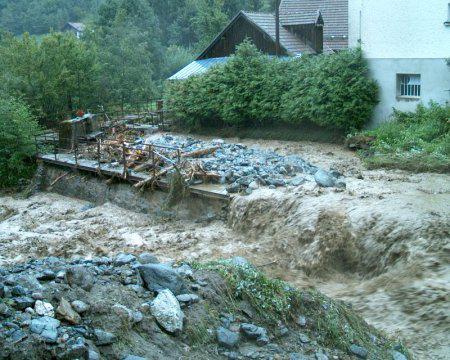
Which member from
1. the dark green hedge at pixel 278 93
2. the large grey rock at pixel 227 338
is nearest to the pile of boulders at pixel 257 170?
the dark green hedge at pixel 278 93

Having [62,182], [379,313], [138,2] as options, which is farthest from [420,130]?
[138,2]

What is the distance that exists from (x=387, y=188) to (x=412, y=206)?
6.53 feet

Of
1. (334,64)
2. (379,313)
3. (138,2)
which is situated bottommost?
(379,313)

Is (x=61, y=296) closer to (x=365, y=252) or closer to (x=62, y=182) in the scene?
(x=365, y=252)

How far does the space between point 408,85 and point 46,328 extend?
1835 centimetres

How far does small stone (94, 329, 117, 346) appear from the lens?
605 cm

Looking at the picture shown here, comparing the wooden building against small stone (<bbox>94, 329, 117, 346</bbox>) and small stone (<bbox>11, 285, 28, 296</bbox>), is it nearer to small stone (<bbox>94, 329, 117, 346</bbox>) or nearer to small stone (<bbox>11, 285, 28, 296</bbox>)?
small stone (<bbox>11, 285, 28, 296</bbox>)

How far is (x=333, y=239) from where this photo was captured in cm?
1289

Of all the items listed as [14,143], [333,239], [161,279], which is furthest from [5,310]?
[14,143]

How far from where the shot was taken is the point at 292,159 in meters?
18.5

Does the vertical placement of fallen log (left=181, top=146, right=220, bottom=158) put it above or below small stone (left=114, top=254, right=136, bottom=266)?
above

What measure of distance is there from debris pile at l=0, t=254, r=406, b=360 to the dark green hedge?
568 inches

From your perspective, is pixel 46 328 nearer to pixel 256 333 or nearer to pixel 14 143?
pixel 256 333

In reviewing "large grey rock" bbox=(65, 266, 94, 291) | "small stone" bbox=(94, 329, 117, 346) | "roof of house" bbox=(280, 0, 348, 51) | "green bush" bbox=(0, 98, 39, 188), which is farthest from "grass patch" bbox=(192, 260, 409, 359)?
"roof of house" bbox=(280, 0, 348, 51)
